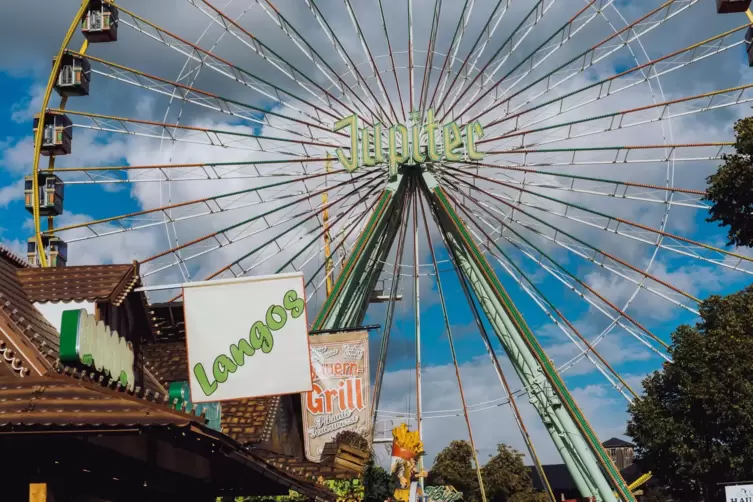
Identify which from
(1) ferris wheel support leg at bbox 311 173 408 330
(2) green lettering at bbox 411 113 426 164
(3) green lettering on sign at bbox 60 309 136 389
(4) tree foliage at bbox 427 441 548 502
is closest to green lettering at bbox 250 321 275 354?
(3) green lettering on sign at bbox 60 309 136 389

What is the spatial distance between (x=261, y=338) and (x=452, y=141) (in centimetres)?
1832

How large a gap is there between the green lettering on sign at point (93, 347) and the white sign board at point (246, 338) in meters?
1.21

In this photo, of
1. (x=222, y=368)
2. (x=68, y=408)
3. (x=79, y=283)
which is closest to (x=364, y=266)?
(x=79, y=283)

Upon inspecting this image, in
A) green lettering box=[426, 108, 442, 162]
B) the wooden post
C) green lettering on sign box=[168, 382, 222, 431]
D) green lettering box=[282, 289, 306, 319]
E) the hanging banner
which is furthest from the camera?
green lettering box=[426, 108, 442, 162]

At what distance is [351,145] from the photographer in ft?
95.6

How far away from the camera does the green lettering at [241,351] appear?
11.4 metres

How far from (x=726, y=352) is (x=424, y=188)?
33.5 ft

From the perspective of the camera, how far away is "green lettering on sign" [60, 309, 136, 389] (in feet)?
36.7

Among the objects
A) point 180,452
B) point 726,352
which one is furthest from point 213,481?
point 726,352

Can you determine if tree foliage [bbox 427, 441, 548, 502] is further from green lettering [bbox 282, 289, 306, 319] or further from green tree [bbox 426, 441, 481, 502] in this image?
green lettering [bbox 282, 289, 306, 319]

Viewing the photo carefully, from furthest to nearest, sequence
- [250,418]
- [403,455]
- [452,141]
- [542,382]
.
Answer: [452,141], [542,382], [250,418], [403,455]

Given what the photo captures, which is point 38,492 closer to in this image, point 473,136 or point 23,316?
point 23,316

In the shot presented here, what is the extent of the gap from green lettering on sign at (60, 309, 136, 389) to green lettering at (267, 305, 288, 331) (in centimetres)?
212

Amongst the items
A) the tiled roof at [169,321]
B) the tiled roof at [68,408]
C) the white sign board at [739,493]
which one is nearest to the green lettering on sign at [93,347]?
the tiled roof at [68,408]
